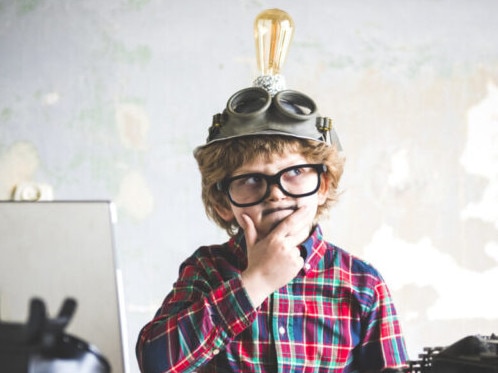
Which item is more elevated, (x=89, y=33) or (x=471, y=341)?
(x=89, y=33)

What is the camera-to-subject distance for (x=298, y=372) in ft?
3.08

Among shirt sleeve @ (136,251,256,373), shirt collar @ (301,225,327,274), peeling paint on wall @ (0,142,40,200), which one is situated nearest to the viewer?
shirt sleeve @ (136,251,256,373)

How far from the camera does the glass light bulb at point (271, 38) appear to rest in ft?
3.56

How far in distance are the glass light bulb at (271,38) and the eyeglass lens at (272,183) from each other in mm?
218

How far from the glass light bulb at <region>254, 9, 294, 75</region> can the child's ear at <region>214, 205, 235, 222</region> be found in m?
0.23

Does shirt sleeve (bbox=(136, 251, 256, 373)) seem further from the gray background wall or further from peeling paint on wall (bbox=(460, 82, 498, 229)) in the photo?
peeling paint on wall (bbox=(460, 82, 498, 229))

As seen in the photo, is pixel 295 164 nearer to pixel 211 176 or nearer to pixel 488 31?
pixel 211 176

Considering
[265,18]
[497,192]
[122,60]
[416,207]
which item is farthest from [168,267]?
[497,192]

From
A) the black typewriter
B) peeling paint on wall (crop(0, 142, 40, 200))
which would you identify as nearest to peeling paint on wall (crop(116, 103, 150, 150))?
peeling paint on wall (crop(0, 142, 40, 200))

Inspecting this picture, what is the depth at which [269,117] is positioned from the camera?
3.16 ft

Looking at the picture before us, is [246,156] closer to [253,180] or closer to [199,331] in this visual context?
[253,180]

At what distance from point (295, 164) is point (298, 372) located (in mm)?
293

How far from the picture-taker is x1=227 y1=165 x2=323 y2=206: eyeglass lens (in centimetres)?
93

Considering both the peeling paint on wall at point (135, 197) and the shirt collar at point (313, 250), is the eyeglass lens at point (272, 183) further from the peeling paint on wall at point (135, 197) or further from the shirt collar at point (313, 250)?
the peeling paint on wall at point (135, 197)
